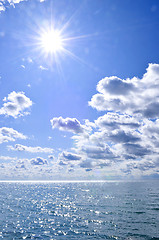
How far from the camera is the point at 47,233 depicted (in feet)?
104

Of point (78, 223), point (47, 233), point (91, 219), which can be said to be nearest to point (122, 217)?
point (91, 219)

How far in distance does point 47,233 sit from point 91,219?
13.0 m

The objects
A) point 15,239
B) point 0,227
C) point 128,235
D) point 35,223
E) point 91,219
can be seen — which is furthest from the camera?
point 91,219

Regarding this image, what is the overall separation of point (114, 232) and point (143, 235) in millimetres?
4735

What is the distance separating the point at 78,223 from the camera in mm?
38500

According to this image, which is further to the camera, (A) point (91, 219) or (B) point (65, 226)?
(A) point (91, 219)

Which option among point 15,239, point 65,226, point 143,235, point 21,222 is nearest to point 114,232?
point 143,235

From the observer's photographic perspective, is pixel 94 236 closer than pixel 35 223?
Yes

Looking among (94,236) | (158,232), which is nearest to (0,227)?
(94,236)

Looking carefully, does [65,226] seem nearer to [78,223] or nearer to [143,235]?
[78,223]

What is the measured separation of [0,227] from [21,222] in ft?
17.7

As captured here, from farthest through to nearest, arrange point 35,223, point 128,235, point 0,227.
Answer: point 35,223 → point 0,227 → point 128,235

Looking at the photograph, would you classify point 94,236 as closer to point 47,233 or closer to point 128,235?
point 128,235

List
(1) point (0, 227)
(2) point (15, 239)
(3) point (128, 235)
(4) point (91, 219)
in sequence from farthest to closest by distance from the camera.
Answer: (4) point (91, 219), (1) point (0, 227), (3) point (128, 235), (2) point (15, 239)
